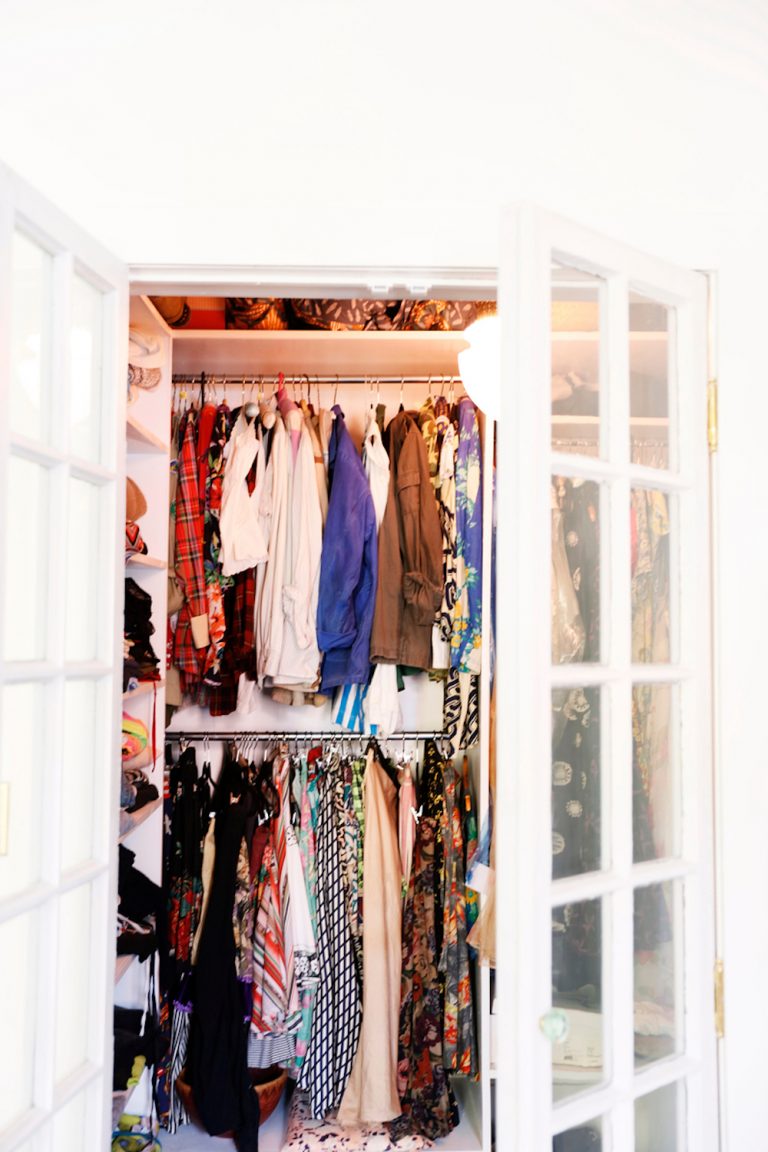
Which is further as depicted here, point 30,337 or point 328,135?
point 328,135

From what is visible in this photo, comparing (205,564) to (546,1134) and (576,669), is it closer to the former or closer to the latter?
(576,669)

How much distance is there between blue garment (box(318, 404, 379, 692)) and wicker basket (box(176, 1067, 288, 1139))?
3.70ft

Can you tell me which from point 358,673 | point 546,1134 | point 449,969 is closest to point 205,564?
point 358,673

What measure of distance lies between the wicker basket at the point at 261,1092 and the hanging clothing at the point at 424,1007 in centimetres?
34

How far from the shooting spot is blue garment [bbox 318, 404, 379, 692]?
2.47 meters

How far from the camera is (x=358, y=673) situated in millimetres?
2508

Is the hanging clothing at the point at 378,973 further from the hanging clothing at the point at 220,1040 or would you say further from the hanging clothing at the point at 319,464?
the hanging clothing at the point at 319,464

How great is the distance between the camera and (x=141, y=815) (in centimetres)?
215

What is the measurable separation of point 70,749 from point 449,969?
1456 mm

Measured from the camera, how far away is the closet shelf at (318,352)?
2.55 meters

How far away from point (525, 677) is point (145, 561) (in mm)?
1283

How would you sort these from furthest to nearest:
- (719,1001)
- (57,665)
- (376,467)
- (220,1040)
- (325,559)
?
(376,467) < (325,559) < (220,1040) < (719,1001) < (57,665)

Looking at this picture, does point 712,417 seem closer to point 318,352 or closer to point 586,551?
point 586,551

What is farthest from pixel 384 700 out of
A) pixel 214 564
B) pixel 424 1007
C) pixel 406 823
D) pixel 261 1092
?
pixel 261 1092
